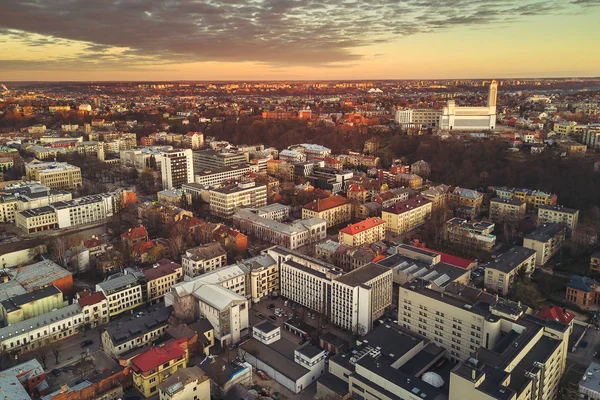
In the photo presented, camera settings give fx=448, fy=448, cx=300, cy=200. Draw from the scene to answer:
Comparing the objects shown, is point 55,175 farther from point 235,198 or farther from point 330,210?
point 330,210

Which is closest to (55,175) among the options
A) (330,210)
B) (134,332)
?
(330,210)

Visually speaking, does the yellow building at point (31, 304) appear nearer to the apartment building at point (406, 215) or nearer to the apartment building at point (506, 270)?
the apartment building at point (406, 215)

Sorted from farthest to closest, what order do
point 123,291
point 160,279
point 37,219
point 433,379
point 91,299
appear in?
point 37,219 < point 160,279 < point 123,291 < point 91,299 < point 433,379

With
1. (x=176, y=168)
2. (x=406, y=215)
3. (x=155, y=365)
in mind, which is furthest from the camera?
(x=176, y=168)

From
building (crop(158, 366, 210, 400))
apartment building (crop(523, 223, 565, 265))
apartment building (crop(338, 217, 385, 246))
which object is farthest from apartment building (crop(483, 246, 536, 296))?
building (crop(158, 366, 210, 400))

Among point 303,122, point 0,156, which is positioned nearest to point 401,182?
point 303,122

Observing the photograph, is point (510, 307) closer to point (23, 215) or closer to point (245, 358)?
point (245, 358)
